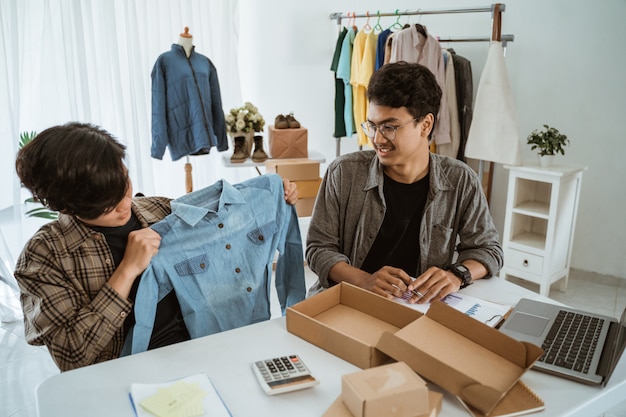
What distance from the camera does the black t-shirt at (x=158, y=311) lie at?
1394mm

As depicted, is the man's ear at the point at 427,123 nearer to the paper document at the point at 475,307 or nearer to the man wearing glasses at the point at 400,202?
the man wearing glasses at the point at 400,202

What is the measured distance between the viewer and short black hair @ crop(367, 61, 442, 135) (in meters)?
1.70

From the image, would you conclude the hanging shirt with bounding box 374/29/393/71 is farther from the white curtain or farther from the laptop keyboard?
the laptop keyboard

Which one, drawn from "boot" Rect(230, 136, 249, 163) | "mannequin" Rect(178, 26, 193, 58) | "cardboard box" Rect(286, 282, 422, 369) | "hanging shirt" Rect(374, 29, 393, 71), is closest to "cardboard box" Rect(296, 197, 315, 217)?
"boot" Rect(230, 136, 249, 163)

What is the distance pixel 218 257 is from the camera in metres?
1.50

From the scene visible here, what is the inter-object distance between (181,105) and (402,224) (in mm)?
2135

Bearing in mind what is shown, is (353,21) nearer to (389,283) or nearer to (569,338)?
(389,283)

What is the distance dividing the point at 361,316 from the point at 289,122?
6.80 ft

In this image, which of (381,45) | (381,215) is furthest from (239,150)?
(381,215)

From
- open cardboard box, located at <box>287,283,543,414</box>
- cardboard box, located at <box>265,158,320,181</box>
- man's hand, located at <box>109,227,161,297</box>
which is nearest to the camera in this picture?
open cardboard box, located at <box>287,283,543,414</box>

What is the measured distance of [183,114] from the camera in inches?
135

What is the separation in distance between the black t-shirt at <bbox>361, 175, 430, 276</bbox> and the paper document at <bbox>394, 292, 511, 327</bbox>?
308 millimetres

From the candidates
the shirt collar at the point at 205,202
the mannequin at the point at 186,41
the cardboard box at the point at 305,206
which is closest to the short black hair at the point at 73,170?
the shirt collar at the point at 205,202

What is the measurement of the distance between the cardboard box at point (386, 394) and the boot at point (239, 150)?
233 cm
